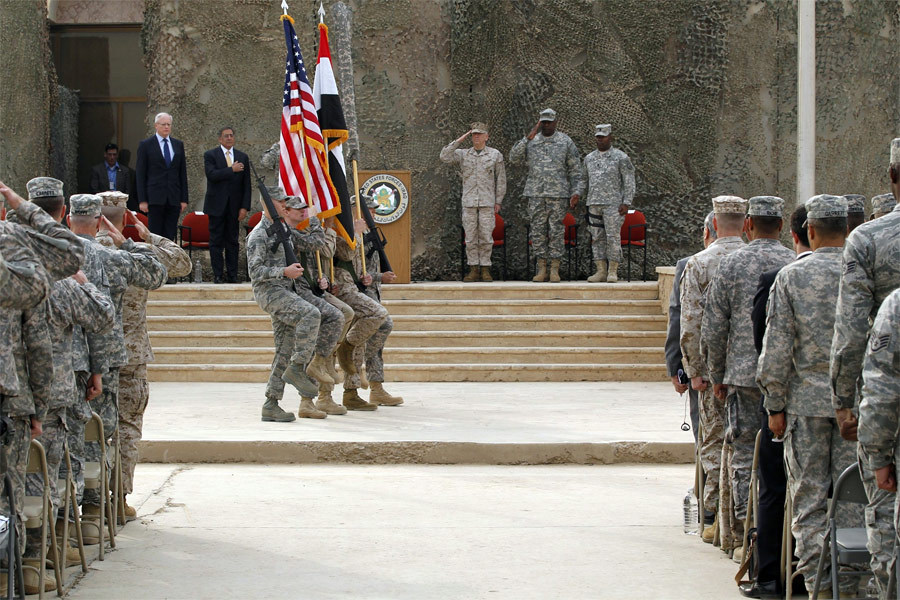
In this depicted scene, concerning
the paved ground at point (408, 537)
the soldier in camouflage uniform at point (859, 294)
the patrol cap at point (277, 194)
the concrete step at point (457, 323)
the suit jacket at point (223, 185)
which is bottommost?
the paved ground at point (408, 537)

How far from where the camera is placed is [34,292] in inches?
196

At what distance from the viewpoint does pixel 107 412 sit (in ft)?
22.4

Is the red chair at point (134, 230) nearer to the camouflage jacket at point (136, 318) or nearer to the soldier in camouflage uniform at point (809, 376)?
the camouflage jacket at point (136, 318)

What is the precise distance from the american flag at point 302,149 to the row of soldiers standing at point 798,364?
5.28 metres

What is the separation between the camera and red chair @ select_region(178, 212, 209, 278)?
735 inches

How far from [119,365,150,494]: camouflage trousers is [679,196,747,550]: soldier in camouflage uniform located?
3200 millimetres

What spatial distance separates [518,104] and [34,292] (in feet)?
50.7

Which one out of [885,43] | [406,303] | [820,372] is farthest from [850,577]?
[885,43]

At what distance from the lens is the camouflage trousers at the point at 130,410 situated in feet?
24.0

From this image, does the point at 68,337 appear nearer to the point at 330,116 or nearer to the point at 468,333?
the point at 330,116

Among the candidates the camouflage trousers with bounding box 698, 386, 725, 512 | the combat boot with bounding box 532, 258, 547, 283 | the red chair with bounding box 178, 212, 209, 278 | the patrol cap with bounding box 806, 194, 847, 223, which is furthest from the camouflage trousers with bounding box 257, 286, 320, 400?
the red chair with bounding box 178, 212, 209, 278

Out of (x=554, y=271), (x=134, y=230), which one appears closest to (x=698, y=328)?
(x=554, y=271)

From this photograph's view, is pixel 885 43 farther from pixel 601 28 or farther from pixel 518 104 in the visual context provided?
pixel 518 104

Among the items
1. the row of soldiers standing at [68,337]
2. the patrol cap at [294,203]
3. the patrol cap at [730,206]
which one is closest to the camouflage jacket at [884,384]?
the patrol cap at [730,206]
